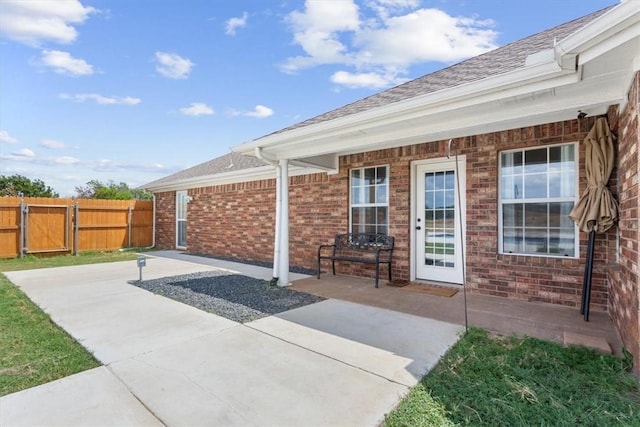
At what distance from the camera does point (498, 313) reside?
4.51m

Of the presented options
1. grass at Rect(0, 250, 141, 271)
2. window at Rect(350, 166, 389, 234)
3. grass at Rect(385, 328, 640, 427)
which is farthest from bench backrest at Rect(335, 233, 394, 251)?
grass at Rect(0, 250, 141, 271)

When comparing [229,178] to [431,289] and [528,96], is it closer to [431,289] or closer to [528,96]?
[431,289]

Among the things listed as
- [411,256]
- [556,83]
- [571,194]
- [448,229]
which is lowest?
[411,256]

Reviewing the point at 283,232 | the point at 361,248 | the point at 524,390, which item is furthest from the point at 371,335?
the point at 361,248

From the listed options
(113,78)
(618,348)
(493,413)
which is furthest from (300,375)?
(113,78)

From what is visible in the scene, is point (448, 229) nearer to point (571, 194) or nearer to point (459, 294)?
point (459, 294)

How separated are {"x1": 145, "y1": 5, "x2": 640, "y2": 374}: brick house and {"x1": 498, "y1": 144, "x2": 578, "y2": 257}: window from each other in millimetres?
16

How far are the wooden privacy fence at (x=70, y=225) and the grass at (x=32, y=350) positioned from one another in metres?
7.20

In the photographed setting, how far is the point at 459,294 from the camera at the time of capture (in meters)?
5.53

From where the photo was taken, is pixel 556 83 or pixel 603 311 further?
pixel 603 311

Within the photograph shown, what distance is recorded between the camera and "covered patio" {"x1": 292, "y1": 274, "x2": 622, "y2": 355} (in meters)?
3.65

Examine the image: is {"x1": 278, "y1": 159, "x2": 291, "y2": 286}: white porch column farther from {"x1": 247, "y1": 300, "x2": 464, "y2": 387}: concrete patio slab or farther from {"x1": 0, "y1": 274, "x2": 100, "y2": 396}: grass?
{"x1": 0, "y1": 274, "x2": 100, "y2": 396}: grass

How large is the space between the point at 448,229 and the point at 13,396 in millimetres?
6114

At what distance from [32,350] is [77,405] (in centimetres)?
155
